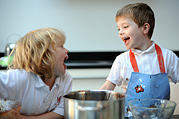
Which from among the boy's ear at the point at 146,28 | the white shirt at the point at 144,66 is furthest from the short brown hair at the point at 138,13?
the white shirt at the point at 144,66

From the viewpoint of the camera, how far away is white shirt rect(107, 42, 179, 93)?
124cm

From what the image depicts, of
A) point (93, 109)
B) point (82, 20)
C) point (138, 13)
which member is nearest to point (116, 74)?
point (138, 13)

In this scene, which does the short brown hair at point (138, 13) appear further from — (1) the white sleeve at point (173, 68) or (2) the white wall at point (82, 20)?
(2) the white wall at point (82, 20)

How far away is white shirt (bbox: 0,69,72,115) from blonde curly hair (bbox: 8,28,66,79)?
0.04 m

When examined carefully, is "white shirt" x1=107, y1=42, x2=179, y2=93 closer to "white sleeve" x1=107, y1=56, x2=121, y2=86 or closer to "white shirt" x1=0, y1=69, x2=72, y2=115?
"white sleeve" x1=107, y1=56, x2=121, y2=86

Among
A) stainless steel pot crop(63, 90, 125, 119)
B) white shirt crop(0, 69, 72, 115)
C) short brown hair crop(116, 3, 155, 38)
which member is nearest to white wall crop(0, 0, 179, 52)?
short brown hair crop(116, 3, 155, 38)

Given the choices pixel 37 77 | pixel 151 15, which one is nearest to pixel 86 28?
pixel 151 15

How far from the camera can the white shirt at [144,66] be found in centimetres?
124

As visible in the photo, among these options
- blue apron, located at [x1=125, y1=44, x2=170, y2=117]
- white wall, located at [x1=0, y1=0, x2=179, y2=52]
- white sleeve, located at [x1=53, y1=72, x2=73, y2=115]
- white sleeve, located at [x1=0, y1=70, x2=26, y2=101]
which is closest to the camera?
white sleeve, located at [x1=0, y1=70, x2=26, y2=101]

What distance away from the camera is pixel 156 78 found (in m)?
1.15

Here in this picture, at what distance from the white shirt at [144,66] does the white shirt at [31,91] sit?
35cm

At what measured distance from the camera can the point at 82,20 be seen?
2715 mm

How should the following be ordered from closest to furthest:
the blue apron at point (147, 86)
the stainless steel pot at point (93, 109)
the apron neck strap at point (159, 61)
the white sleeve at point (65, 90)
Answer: the stainless steel pot at point (93, 109) < the white sleeve at point (65, 90) < the blue apron at point (147, 86) < the apron neck strap at point (159, 61)

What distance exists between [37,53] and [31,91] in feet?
0.53
